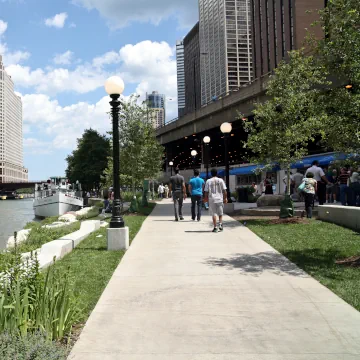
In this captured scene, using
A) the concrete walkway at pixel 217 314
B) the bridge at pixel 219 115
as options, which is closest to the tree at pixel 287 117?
the bridge at pixel 219 115

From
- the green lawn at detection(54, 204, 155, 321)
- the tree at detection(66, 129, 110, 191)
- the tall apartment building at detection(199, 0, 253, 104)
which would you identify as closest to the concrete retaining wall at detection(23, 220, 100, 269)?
the green lawn at detection(54, 204, 155, 321)

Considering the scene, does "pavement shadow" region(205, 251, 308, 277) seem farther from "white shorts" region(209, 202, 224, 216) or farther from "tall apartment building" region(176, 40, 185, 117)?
"tall apartment building" region(176, 40, 185, 117)

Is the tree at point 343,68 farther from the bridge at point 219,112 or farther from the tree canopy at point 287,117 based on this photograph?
the bridge at point 219,112

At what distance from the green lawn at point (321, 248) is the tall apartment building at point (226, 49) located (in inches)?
6010

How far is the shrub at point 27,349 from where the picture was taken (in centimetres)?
341

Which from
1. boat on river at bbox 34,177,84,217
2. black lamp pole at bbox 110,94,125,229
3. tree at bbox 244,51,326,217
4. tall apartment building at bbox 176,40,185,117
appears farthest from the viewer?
tall apartment building at bbox 176,40,185,117

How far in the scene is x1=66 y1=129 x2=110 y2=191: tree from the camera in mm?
69062

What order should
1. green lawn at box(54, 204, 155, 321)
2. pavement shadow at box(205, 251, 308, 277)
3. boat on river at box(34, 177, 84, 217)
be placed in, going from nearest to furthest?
1. green lawn at box(54, 204, 155, 321)
2. pavement shadow at box(205, 251, 308, 277)
3. boat on river at box(34, 177, 84, 217)

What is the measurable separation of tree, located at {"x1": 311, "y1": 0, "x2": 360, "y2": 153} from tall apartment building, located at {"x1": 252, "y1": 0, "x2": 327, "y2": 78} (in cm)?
7110

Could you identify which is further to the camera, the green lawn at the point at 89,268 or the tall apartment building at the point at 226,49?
the tall apartment building at the point at 226,49

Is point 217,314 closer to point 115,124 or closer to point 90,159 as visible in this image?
point 115,124

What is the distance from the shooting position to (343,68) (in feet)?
26.6

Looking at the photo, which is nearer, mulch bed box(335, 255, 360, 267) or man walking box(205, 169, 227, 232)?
mulch bed box(335, 255, 360, 267)

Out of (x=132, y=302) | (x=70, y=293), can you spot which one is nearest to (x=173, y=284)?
(x=132, y=302)
